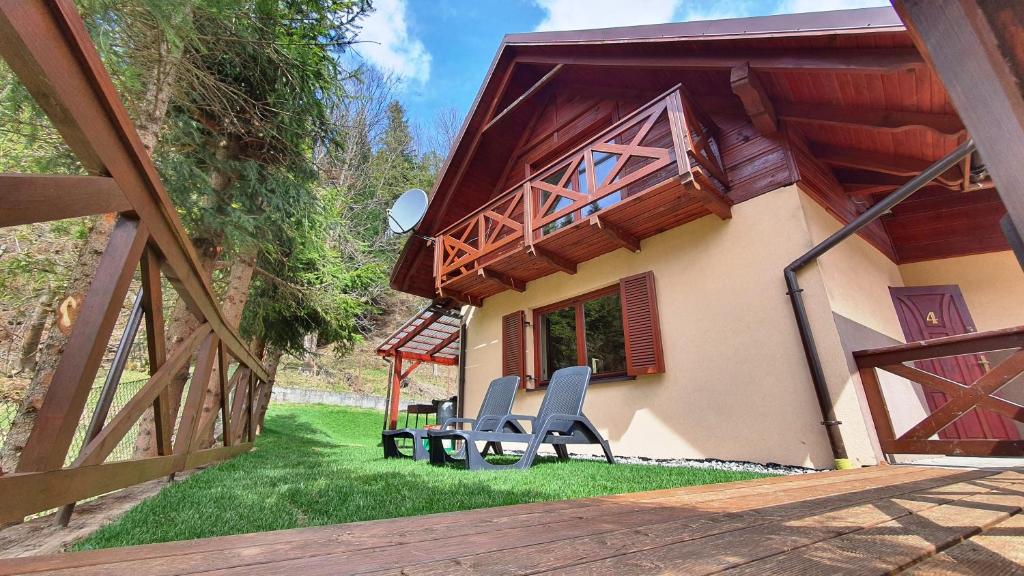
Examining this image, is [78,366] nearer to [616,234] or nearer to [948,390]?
[616,234]

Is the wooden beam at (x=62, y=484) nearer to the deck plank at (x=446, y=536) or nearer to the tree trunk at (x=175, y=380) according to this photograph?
the deck plank at (x=446, y=536)

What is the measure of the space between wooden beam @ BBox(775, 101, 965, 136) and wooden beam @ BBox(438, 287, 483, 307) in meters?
5.45

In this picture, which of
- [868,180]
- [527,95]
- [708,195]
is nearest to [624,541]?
[708,195]

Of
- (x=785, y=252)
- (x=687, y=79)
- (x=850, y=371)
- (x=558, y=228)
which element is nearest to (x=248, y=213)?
(x=558, y=228)

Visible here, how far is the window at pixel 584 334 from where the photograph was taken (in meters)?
5.95

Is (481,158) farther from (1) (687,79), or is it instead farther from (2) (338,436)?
(2) (338,436)

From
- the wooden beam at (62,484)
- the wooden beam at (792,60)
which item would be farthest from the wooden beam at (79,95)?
the wooden beam at (792,60)

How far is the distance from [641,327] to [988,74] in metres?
5.14

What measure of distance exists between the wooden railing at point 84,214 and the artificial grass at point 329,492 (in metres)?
0.29

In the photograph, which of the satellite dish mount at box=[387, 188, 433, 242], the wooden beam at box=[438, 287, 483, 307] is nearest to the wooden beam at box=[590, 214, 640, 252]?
the wooden beam at box=[438, 287, 483, 307]

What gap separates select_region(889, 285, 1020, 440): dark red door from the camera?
16.8ft

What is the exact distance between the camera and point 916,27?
0.62 metres

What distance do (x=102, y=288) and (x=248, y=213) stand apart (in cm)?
495

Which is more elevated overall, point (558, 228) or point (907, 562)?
point (558, 228)
